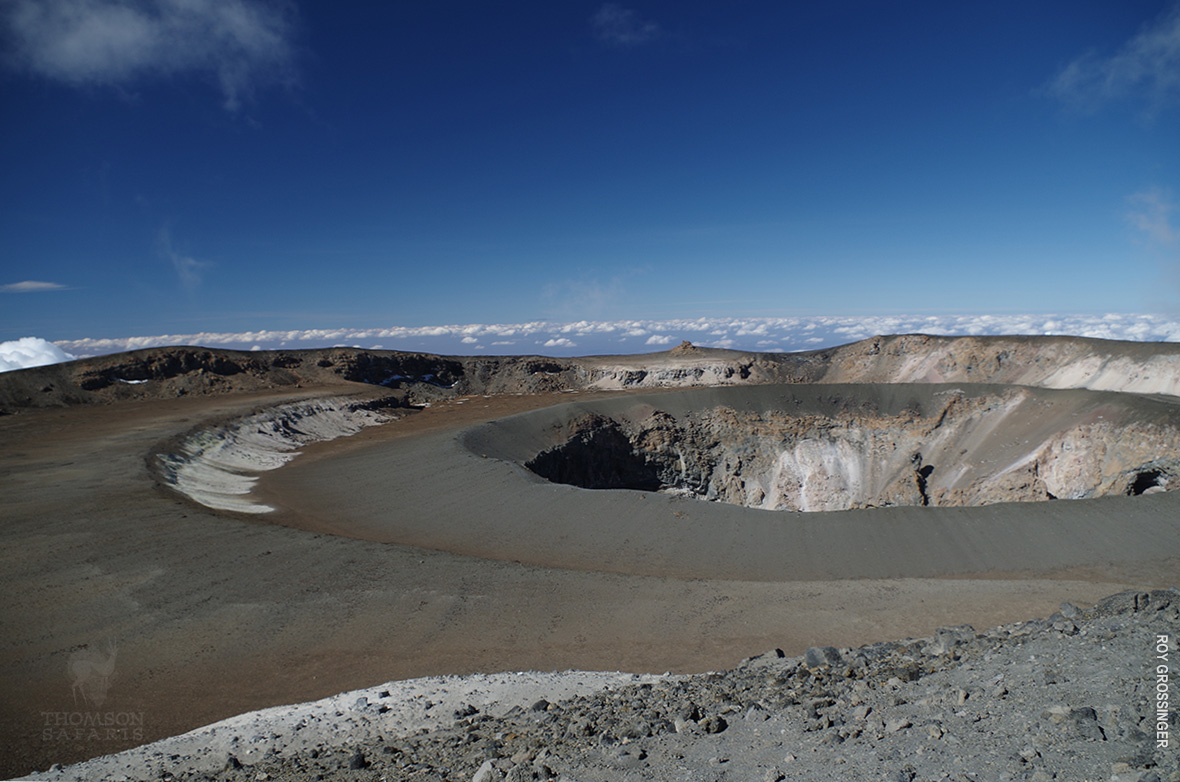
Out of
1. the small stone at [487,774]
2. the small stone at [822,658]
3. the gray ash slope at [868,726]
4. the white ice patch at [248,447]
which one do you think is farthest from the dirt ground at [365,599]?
the small stone at [487,774]

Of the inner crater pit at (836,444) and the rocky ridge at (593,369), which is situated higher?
the rocky ridge at (593,369)

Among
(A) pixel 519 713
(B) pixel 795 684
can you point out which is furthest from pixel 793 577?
(A) pixel 519 713

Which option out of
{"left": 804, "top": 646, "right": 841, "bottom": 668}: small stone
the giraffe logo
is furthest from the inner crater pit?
{"left": 804, "top": 646, "right": 841, "bottom": 668}: small stone

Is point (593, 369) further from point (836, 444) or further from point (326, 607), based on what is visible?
point (326, 607)

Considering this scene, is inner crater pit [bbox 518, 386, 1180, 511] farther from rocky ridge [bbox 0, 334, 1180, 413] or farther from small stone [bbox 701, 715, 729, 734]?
small stone [bbox 701, 715, 729, 734]

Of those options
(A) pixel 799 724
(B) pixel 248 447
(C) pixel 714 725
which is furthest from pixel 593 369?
(A) pixel 799 724

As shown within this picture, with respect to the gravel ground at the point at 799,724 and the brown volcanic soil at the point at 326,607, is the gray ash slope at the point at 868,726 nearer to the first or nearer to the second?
the gravel ground at the point at 799,724
